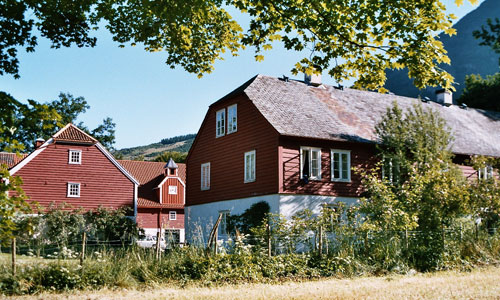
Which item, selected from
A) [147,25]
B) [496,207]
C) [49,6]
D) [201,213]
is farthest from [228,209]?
[49,6]

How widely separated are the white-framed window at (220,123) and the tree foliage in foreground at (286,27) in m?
16.4

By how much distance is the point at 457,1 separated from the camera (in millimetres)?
9023

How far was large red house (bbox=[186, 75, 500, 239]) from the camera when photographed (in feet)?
81.3

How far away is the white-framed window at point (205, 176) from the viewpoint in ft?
99.6

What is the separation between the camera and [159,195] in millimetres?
49312

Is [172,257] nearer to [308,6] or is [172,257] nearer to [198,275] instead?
[198,275]

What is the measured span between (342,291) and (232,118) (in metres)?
17.6

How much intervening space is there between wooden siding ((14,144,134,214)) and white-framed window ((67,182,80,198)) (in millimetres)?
215

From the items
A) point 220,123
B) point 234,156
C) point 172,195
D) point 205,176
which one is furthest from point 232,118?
point 172,195

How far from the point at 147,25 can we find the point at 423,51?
5.98 m

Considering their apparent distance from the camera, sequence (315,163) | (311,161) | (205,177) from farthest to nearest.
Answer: (205,177)
(315,163)
(311,161)

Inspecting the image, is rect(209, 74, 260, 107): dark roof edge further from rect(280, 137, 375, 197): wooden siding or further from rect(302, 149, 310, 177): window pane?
rect(302, 149, 310, 177): window pane

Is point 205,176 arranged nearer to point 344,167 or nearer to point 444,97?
point 344,167

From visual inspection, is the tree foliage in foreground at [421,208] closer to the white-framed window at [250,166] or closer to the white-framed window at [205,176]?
the white-framed window at [250,166]
